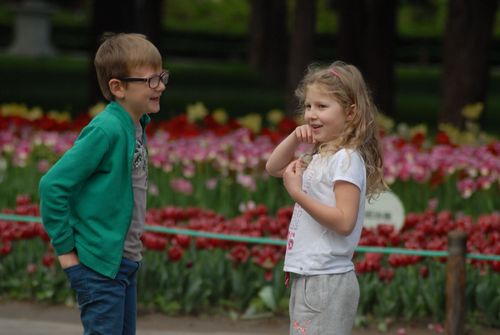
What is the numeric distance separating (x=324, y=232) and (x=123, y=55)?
856mm

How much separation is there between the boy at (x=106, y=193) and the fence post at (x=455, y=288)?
7.74 feet

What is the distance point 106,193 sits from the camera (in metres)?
3.62

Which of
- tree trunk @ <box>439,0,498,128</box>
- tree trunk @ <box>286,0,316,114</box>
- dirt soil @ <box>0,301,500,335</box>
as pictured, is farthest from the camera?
tree trunk @ <box>286,0,316,114</box>

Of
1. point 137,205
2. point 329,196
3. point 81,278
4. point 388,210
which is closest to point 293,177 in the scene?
point 329,196

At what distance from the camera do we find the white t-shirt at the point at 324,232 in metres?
3.66

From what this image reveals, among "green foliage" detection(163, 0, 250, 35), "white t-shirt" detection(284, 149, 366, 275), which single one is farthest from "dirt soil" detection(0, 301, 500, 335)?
"green foliage" detection(163, 0, 250, 35)

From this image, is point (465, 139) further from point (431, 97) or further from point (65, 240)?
point (431, 97)

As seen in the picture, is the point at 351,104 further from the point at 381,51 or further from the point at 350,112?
the point at 381,51

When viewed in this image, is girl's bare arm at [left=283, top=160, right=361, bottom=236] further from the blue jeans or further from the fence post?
the fence post

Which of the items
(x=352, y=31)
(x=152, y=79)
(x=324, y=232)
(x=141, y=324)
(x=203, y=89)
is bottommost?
(x=203, y=89)

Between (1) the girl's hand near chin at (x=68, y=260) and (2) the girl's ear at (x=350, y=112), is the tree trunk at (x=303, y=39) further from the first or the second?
(1) the girl's hand near chin at (x=68, y=260)

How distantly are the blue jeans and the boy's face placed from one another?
0.50 metres

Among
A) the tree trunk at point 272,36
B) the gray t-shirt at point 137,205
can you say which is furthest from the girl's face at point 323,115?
the tree trunk at point 272,36

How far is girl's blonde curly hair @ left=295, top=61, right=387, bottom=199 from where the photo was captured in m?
3.70
